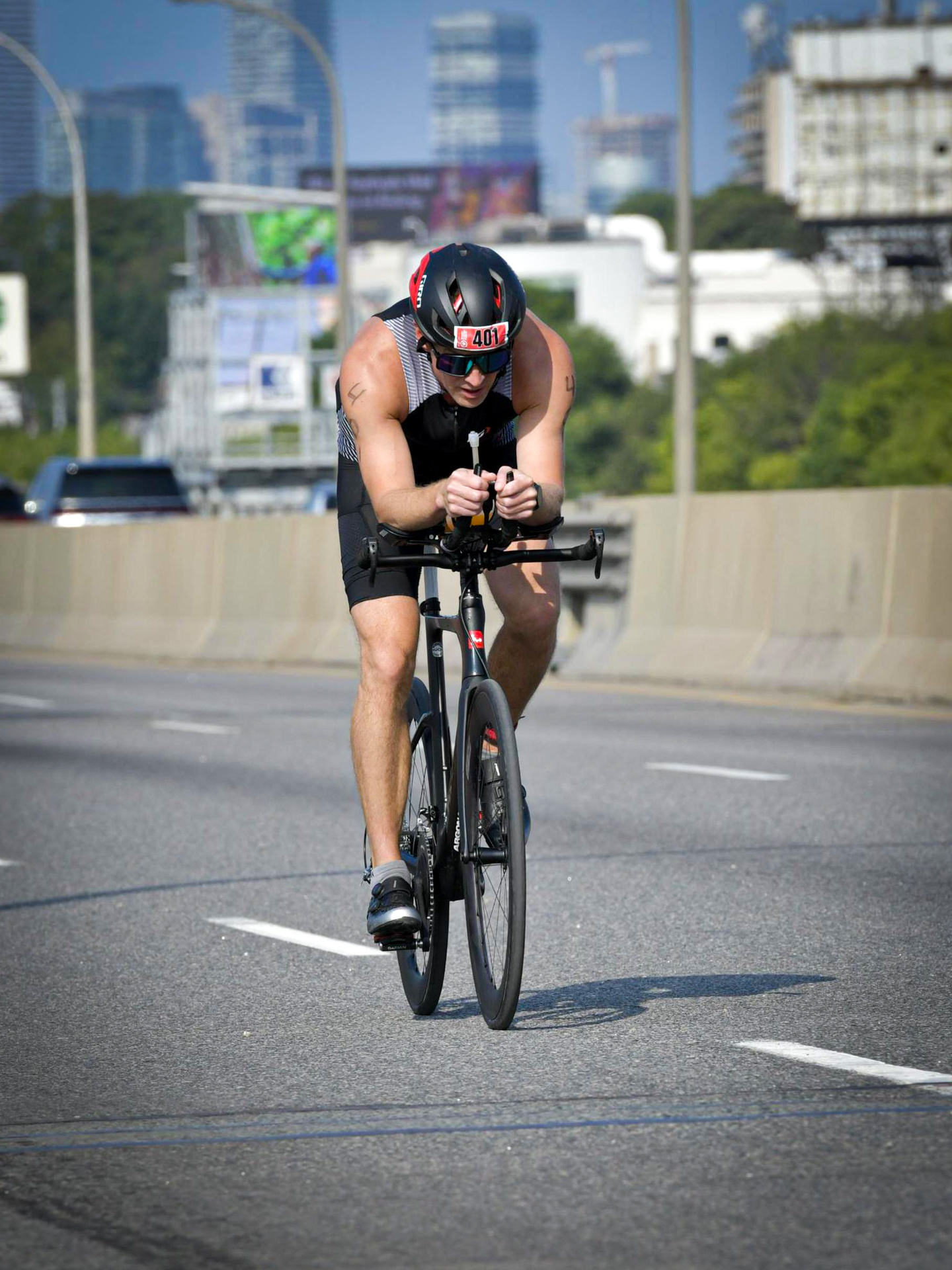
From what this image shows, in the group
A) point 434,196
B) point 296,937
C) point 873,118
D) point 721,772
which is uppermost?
point 434,196

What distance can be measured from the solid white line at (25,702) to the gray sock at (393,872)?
11947mm

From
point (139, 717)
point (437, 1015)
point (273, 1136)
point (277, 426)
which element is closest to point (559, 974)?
point (437, 1015)

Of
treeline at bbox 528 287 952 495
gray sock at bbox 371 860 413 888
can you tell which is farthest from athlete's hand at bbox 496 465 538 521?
treeline at bbox 528 287 952 495

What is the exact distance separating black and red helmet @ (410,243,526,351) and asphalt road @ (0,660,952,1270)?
1.58m

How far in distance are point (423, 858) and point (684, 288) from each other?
19.5 meters

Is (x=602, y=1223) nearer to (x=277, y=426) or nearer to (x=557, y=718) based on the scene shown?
(x=557, y=718)

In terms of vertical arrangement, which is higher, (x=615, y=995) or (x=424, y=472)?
(x=424, y=472)

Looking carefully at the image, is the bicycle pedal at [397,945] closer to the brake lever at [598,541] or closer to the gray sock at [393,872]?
the gray sock at [393,872]

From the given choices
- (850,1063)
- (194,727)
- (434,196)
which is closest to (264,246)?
(434,196)

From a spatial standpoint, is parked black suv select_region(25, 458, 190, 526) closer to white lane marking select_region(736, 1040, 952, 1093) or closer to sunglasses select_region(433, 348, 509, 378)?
sunglasses select_region(433, 348, 509, 378)

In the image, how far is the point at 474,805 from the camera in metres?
5.86

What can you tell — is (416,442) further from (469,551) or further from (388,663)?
(388,663)

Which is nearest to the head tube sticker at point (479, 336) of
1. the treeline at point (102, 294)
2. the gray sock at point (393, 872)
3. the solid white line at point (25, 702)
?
the gray sock at point (393, 872)

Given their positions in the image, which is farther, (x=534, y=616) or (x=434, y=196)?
(x=434, y=196)
